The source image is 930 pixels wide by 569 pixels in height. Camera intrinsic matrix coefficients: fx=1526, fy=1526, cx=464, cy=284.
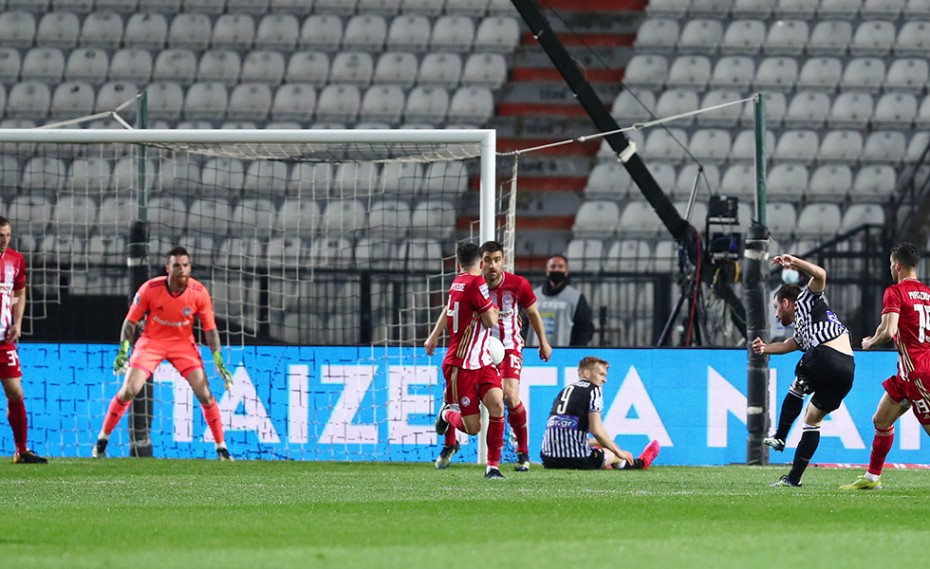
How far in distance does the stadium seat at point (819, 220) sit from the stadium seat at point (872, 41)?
3.09 m

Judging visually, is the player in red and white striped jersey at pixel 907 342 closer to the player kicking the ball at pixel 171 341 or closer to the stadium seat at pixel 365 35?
the player kicking the ball at pixel 171 341

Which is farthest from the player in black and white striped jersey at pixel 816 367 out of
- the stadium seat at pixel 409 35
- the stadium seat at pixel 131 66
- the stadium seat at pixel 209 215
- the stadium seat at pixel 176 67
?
the stadium seat at pixel 131 66

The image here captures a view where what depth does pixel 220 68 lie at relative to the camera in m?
22.7

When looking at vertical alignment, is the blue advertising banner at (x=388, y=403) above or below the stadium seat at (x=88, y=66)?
below

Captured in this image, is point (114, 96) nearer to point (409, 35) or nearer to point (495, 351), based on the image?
point (409, 35)

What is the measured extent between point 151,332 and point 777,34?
479 inches

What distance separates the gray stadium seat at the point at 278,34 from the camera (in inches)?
907

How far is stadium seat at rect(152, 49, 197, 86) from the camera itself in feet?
A: 74.1

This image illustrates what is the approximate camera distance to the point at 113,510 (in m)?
8.20

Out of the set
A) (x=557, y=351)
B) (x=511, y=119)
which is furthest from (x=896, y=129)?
(x=557, y=351)

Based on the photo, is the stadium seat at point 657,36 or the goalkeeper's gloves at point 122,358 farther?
the stadium seat at point 657,36

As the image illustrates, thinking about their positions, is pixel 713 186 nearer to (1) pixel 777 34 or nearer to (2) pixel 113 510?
(1) pixel 777 34

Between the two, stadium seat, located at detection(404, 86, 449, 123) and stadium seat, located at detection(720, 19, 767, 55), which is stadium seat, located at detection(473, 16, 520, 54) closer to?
stadium seat, located at detection(404, 86, 449, 123)

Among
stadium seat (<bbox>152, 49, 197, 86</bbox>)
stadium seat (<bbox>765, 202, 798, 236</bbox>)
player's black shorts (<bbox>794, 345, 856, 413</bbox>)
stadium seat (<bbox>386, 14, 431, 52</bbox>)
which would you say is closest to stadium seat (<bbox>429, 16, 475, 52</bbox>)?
stadium seat (<bbox>386, 14, 431, 52</bbox>)
